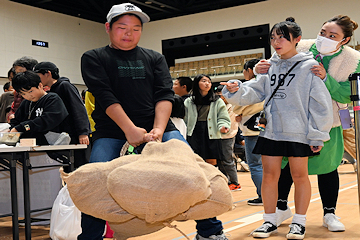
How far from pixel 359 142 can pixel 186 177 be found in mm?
1234

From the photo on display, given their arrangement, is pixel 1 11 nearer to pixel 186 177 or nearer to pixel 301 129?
pixel 301 129

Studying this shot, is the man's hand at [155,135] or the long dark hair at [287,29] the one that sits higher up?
the long dark hair at [287,29]

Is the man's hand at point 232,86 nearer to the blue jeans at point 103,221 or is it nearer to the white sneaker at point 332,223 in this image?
the blue jeans at point 103,221

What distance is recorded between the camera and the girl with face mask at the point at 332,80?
2.52 metres

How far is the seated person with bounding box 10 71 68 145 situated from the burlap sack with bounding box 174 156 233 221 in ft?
6.38

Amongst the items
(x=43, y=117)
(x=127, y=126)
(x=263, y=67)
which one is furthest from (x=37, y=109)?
(x=263, y=67)

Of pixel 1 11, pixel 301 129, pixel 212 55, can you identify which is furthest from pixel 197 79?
pixel 212 55

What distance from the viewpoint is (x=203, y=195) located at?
1.25 metres

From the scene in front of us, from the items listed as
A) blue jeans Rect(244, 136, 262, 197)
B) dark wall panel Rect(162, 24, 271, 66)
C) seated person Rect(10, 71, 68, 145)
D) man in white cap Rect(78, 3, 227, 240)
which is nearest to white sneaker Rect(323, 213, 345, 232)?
man in white cap Rect(78, 3, 227, 240)

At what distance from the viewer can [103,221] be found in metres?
1.86

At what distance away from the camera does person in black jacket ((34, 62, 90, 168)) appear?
3.32 metres

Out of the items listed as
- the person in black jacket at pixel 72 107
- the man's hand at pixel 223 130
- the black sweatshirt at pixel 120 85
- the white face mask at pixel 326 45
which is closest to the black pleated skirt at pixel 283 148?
the white face mask at pixel 326 45

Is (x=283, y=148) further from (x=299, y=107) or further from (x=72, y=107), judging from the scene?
(x=72, y=107)

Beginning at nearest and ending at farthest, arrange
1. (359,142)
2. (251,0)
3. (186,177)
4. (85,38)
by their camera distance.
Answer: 1. (186,177)
2. (359,142)
3. (251,0)
4. (85,38)
